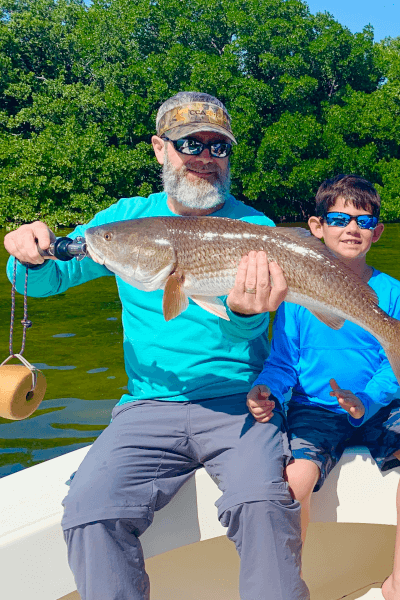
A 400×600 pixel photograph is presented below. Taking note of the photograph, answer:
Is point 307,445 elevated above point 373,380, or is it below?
below

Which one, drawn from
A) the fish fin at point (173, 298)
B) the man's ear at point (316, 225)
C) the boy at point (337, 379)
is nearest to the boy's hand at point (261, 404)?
the boy at point (337, 379)

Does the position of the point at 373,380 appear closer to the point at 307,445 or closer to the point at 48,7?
the point at 307,445

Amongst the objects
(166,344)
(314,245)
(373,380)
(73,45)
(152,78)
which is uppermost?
(73,45)

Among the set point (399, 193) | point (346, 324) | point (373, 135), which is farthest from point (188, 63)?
point (346, 324)

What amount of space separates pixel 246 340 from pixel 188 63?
118 ft

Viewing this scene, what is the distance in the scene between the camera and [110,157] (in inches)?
1275

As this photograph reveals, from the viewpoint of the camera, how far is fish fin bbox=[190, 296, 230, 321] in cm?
240

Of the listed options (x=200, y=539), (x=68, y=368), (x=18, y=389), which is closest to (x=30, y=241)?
(x=18, y=389)

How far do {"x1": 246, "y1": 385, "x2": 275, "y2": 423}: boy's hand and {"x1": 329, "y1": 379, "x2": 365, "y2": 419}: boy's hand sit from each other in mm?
285

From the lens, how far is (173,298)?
2.37 meters

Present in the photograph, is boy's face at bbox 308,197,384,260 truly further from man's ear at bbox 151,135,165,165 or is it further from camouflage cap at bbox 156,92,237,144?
man's ear at bbox 151,135,165,165

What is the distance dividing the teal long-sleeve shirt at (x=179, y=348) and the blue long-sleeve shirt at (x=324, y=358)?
11cm

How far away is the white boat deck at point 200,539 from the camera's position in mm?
2141

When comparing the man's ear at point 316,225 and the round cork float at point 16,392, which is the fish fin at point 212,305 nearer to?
the round cork float at point 16,392
